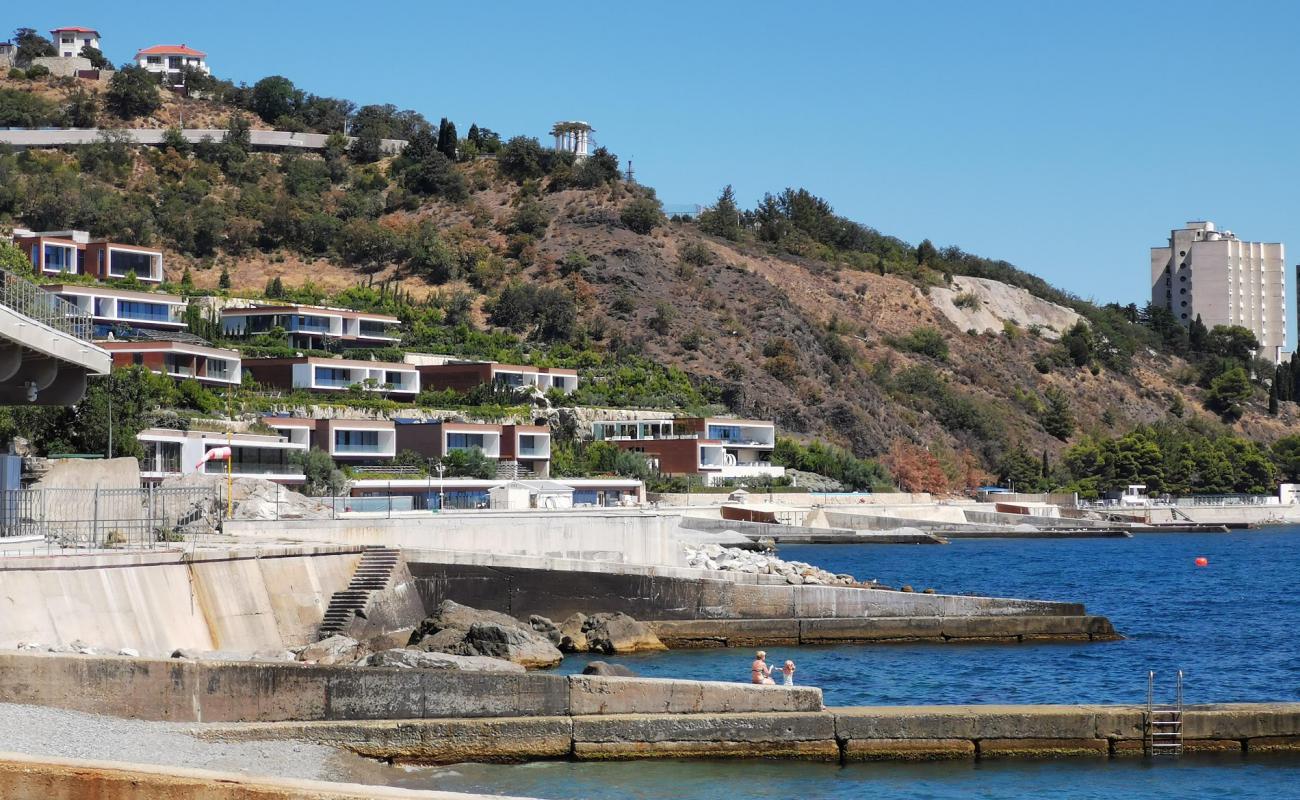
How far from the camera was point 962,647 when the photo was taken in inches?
1655

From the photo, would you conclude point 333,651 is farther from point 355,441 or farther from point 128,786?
point 355,441

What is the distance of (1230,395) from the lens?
17125 cm

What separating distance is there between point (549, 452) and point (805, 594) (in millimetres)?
49866

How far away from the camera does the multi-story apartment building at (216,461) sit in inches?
2586

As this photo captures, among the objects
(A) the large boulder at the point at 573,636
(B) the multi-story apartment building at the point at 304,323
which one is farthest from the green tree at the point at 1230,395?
(A) the large boulder at the point at 573,636

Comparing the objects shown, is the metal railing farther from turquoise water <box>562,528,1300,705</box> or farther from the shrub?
the shrub

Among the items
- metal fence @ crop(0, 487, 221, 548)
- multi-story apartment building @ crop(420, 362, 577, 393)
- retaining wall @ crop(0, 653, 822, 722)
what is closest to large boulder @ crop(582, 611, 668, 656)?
metal fence @ crop(0, 487, 221, 548)

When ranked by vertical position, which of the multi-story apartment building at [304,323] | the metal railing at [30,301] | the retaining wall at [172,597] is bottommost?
the retaining wall at [172,597]

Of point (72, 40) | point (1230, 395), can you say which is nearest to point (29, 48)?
point (72, 40)

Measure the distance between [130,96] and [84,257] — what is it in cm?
4980

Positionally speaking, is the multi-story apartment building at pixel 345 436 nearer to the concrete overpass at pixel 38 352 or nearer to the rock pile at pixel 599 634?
the rock pile at pixel 599 634

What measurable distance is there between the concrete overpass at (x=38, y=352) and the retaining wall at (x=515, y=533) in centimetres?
770

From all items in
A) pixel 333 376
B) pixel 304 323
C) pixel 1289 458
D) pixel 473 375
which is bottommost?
pixel 1289 458

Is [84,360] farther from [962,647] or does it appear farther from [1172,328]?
[1172,328]
